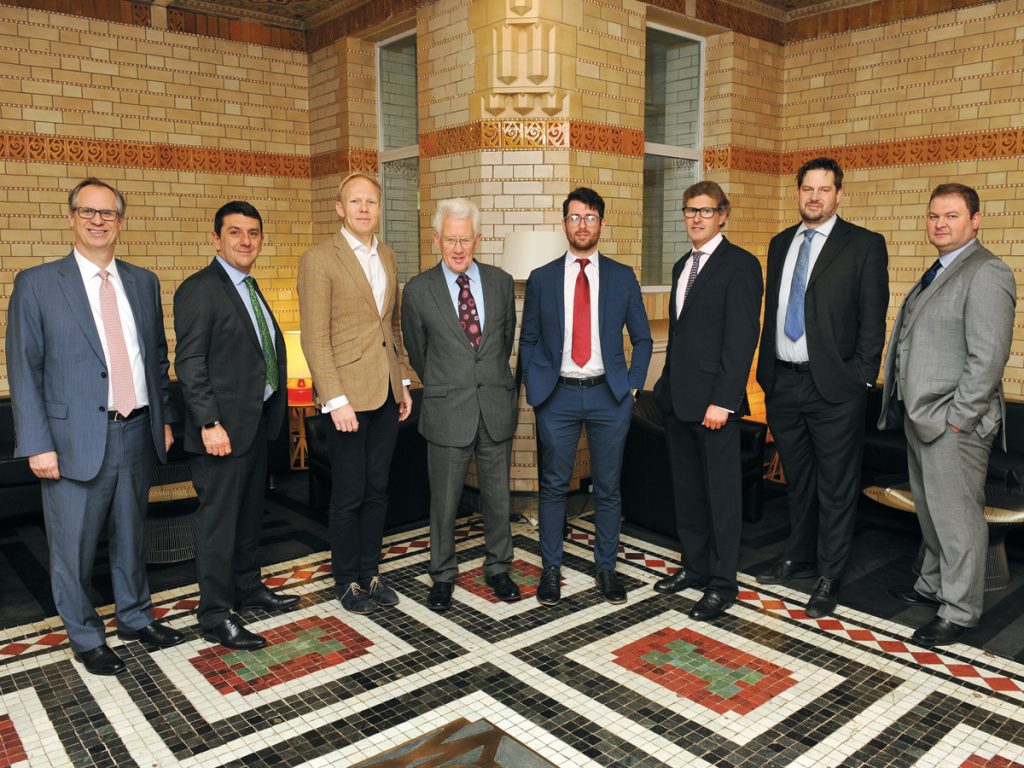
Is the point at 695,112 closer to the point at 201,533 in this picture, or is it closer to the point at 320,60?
the point at 320,60

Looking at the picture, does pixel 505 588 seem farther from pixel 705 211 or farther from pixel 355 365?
pixel 705 211

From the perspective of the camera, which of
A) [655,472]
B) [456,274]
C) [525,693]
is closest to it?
[525,693]

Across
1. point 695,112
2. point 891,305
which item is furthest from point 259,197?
point 891,305

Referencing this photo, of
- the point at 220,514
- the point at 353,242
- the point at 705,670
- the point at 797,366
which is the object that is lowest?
the point at 705,670

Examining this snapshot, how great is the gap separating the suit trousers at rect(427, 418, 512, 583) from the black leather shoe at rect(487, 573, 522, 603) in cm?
3

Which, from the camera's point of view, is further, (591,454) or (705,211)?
(591,454)

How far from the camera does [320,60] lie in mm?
6832

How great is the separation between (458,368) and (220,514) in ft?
4.03

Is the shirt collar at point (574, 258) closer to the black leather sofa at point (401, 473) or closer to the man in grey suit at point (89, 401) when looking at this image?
the black leather sofa at point (401, 473)

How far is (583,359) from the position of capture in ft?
12.9

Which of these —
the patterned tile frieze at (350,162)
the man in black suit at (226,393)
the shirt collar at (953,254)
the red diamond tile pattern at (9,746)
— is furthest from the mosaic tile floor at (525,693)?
the patterned tile frieze at (350,162)

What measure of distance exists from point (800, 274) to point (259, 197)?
4.70m

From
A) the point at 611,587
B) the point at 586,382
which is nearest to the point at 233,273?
the point at 586,382

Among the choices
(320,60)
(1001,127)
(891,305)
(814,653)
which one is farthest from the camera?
(320,60)
